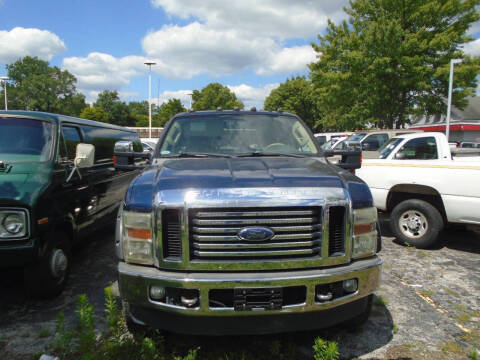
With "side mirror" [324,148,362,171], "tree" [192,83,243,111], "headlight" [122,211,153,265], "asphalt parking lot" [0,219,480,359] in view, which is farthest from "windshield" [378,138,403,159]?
"tree" [192,83,243,111]

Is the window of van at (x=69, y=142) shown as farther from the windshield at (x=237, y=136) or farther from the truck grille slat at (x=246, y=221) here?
the truck grille slat at (x=246, y=221)

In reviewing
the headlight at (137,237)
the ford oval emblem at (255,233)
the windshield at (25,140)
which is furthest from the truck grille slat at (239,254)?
the windshield at (25,140)

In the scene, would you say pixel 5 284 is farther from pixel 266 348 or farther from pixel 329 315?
pixel 329 315

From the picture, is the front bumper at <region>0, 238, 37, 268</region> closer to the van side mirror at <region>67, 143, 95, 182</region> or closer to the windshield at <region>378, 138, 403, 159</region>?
the van side mirror at <region>67, 143, 95, 182</region>

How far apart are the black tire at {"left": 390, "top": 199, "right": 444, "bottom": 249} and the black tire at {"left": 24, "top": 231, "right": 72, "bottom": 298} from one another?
4957 millimetres

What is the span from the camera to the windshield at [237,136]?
3855 mm

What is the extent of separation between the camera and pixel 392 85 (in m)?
18.3

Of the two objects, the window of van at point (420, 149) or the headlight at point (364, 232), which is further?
the window of van at point (420, 149)

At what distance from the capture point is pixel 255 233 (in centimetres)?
246

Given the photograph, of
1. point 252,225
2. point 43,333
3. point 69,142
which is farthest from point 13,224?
point 252,225

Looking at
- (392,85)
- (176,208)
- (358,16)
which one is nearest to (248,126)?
(176,208)

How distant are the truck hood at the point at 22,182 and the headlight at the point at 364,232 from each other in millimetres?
2920

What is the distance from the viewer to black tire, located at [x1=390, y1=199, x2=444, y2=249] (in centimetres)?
560

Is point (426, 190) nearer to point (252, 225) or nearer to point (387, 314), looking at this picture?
point (387, 314)
